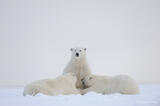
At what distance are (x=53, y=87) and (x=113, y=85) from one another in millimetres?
881

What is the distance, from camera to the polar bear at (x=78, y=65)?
5219mm

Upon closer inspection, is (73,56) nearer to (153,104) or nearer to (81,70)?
(81,70)

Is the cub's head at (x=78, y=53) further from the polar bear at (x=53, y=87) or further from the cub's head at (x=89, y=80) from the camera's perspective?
the polar bear at (x=53, y=87)

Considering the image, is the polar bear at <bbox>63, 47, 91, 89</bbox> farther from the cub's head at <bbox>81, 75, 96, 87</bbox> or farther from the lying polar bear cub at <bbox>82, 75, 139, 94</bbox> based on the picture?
the lying polar bear cub at <bbox>82, 75, 139, 94</bbox>

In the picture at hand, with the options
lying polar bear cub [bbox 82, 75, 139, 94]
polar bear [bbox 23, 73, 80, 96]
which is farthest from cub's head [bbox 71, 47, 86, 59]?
polar bear [bbox 23, 73, 80, 96]

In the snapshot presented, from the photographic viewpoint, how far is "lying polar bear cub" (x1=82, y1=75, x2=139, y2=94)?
4.08 meters

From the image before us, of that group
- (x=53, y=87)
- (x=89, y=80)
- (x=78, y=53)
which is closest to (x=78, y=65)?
(x=78, y=53)

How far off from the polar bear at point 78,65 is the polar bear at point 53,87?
28.5 inches

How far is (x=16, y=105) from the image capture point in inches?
85.4

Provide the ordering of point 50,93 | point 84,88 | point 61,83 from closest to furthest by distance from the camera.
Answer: point 50,93
point 61,83
point 84,88

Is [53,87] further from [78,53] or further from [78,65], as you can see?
[78,53]

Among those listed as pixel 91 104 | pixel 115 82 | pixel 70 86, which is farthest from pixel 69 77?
pixel 91 104

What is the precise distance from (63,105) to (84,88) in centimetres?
260

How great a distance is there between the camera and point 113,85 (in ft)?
13.9
